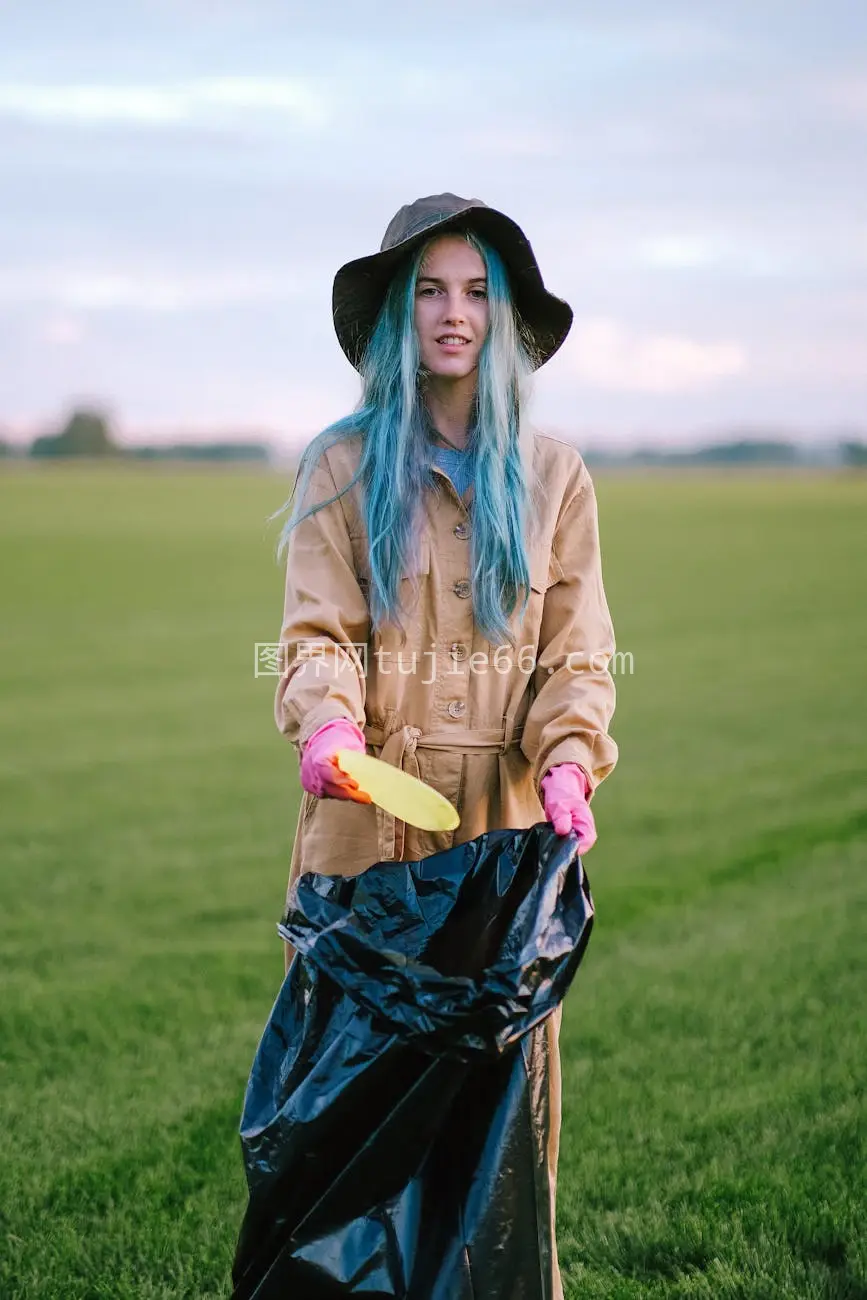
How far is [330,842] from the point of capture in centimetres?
265

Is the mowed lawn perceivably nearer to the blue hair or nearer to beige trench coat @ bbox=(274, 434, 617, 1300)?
beige trench coat @ bbox=(274, 434, 617, 1300)

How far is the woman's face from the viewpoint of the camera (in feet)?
8.67

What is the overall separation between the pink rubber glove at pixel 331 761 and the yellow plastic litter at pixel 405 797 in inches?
1.8

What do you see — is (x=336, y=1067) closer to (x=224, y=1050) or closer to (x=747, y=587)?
(x=224, y=1050)

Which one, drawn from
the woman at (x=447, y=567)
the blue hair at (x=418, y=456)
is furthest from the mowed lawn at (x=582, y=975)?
the blue hair at (x=418, y=456)

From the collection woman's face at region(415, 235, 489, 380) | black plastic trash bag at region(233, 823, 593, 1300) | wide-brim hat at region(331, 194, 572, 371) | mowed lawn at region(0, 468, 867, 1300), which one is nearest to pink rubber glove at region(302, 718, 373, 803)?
black plastic trash bag at region(233, 823, 593, 1300)

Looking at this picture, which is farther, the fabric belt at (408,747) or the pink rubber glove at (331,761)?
the fabric belt at (408,747)

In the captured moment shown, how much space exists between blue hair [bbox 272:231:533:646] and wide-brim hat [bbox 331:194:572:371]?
1.1 inches

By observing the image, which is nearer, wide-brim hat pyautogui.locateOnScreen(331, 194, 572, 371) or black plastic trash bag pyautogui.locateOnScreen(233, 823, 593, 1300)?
black plastic trash bag pyautogui.locateOnScreen(233, 823, 593, 1300)

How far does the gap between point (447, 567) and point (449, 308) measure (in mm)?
497

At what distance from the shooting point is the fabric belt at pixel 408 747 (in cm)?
261

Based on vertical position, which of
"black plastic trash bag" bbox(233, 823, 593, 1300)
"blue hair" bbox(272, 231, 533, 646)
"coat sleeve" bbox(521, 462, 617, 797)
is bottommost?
"black plastic trash bag" bbox(233, 823, 593, 1300)

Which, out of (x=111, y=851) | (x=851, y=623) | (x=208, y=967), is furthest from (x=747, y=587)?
(x=208, y=967)

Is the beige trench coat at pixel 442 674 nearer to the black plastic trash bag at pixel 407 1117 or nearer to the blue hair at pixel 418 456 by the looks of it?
the blue hair at pixel 418 456
